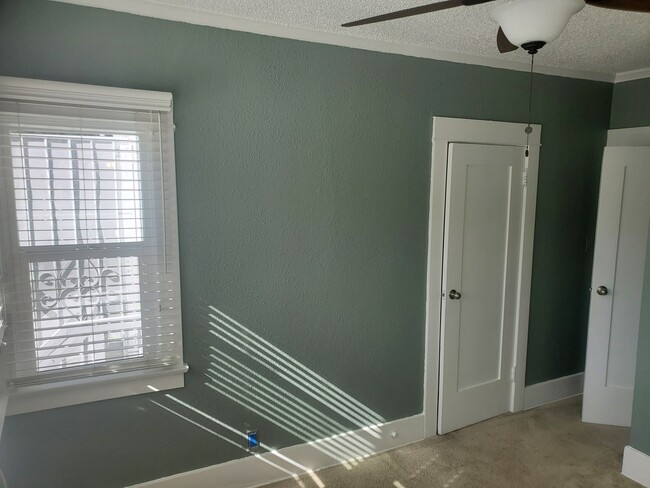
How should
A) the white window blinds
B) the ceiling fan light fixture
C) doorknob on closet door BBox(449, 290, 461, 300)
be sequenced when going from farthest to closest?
doorknob on closet door BBox(449, 290, 461, 300) → the white window blinds → the ceiling fan light fixture

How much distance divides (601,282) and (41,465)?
3384 mm

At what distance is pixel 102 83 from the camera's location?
1.86 m

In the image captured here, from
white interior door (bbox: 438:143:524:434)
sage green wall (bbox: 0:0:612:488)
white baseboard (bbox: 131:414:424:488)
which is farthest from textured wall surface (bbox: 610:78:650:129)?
white baseboard (bbox: 131:414:424:488)

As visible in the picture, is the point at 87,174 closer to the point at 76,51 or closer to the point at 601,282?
the point at 76,51

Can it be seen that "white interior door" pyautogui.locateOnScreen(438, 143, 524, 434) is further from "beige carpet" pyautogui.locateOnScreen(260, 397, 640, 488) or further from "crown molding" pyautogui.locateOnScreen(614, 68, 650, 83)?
"crown molding" pyautogui.locateOnScreen(614, 68, 650, 83)

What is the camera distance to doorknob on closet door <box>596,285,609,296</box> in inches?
117

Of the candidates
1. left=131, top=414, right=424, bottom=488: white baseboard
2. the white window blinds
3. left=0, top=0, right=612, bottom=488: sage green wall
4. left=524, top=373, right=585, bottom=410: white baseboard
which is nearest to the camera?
the white window blinds

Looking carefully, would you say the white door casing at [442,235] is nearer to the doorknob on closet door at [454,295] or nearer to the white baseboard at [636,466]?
the doorknob on closet door at [454,295]

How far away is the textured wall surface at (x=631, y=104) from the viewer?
305cm

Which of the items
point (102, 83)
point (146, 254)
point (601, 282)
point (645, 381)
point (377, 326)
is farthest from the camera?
point (601, 282)

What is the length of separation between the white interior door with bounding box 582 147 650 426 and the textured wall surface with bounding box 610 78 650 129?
0.44 metres

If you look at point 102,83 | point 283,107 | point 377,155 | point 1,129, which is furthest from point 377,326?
point 1,129

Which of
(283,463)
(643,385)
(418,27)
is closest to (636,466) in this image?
(643,385)

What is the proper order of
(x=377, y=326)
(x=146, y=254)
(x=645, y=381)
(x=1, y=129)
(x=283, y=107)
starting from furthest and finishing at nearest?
(x=377, y=326)
(x=645, y=381)
(x=283, y=107)
(x=146, y=254)
(x=1, y=129)
